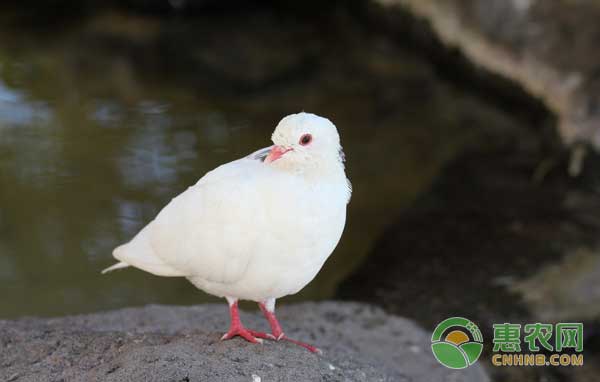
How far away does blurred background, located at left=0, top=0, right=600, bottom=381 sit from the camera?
265 inches

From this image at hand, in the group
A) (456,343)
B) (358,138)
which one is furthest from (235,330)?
(358,138)

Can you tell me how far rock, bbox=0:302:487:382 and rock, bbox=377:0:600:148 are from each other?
461cm

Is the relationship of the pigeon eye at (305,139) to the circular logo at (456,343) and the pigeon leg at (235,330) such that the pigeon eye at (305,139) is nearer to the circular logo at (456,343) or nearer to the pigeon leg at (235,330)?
the pigeon leg at (235,330)

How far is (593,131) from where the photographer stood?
9188 mm

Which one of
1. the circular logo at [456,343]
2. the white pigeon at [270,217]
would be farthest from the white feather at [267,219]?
the circular logo at [456,343]

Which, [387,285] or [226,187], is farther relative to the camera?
[387,285]

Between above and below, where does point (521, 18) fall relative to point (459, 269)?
above

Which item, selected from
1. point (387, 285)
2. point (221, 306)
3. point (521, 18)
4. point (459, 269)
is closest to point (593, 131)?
point (521, 18)

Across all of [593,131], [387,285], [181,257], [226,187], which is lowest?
[181,257]

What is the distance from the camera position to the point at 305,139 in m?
3.67

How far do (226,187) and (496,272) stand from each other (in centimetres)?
376

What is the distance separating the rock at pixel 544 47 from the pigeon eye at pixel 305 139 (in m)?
6.30

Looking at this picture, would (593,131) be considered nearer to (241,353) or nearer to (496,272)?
(496,272)

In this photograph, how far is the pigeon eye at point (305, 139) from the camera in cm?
365
